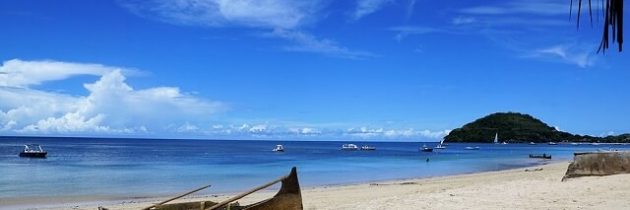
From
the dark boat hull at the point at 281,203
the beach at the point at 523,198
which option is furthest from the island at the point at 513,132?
the dark boat hull at the point at 281,203

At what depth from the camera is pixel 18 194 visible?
69.5ft

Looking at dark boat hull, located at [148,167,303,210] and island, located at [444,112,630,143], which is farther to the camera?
island, located at [444,112,630,143]

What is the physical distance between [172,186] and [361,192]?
29.6 ft

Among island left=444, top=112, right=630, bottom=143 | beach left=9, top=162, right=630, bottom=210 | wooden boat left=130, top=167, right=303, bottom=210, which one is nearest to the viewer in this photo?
wooden boat left=130, top=167, right=303, bottom=210

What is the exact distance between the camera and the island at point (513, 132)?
172125 mm

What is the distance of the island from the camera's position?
172m

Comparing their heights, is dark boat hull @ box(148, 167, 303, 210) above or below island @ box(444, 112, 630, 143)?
below

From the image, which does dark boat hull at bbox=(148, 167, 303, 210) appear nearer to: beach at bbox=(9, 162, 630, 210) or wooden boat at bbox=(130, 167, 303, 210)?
wooden boat at bbox=(130, 167, 303, 210)

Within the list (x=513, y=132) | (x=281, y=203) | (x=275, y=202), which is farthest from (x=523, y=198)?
(x=513, y=132)

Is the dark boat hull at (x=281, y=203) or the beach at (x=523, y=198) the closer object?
the dark boat hull at (x=281, y=203)

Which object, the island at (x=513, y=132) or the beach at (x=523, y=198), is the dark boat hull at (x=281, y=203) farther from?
the island at (x=513, y=132)

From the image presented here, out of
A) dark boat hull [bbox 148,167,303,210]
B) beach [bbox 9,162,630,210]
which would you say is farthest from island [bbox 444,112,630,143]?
dark boat hull [bbox 148,167,303,210]

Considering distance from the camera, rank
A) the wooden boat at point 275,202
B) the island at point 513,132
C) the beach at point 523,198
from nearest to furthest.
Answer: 1. the wooden boat at point 275,202
2. the beach at point 523,198
3. the island at point 513,132

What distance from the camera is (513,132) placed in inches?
6777
